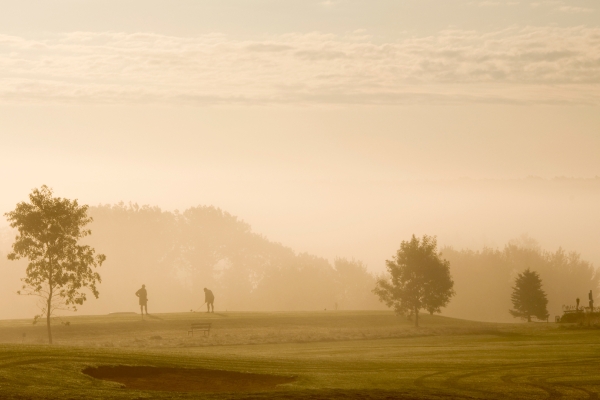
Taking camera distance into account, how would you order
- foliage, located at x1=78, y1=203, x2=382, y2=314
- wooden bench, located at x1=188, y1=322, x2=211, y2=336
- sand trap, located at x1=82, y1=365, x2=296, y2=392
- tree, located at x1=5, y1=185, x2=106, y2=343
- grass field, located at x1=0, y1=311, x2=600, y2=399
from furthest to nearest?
foliage, located at x1=78, y1=203, x2=382, y2=314, wooden bench, located at x1=188, y1=322, x2=211, y2=336, tree, located at x1=5, y1=185, x2=106, y2=343, sand trap, located at x1=82, y1=365, x2=296, y2=392, grass field, located at x1=0, y1=311, x2=600, y2=399

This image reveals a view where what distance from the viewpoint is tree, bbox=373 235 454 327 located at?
243 feet

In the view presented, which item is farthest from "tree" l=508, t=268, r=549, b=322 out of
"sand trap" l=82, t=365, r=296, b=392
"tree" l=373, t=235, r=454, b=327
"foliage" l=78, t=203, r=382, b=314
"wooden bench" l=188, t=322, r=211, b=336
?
"sand trap" l=82, t=365, r=296, b=392

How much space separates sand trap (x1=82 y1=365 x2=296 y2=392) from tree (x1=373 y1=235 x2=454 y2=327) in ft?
154

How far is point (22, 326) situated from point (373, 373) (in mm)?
32558

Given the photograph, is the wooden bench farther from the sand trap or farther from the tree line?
the tree line

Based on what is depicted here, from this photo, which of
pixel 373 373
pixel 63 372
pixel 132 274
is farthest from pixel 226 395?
pixel 132 274

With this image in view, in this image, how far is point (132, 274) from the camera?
13612 cm

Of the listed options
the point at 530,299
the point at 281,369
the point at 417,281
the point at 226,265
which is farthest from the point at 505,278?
the point at 281,369

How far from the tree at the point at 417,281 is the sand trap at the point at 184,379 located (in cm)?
4693

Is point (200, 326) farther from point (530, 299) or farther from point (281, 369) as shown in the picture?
point (530, 299)

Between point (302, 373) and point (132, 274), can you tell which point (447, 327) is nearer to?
point (302, 373)

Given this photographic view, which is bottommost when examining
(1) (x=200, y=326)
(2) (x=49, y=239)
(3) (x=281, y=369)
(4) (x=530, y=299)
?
(3) (x=281, y=369)

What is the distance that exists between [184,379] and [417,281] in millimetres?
50317

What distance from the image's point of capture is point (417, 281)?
245 feet
